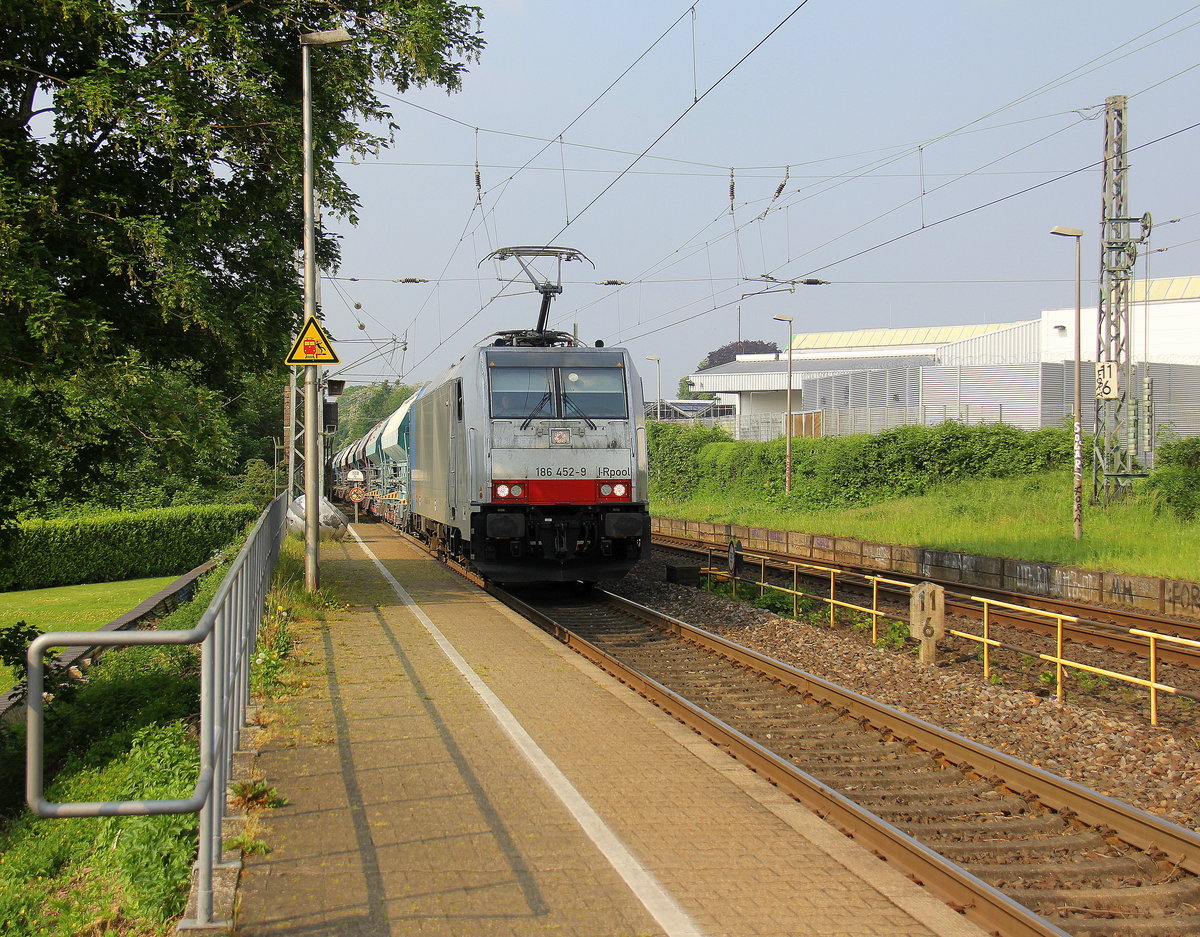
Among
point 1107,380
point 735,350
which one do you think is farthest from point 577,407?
point 735,350

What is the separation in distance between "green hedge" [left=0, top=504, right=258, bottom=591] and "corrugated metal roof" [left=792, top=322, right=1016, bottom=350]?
46.7m

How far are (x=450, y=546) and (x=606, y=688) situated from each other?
8.85 meters

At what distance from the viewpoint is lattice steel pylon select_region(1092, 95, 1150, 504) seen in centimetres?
2169

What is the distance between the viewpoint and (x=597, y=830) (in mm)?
5621

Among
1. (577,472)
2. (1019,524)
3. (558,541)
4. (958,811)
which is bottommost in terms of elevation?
(958,811)

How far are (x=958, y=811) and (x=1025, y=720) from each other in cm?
260

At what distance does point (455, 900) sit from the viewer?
468 centimetres

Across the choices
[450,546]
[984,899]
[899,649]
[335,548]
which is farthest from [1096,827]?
[335,548]

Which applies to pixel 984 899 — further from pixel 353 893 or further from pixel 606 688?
pixel 606 688

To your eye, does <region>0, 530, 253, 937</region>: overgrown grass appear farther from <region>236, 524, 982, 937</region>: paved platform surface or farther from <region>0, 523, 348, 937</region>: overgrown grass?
<region>236, 524, 982, 937</region>: paved platform surface

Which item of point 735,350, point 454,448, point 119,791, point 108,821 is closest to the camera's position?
point 108,821

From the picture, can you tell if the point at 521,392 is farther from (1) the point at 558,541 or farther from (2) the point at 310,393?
(2) the point at 310,393

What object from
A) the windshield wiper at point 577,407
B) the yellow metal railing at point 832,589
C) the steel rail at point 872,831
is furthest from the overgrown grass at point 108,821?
the yellow metal railing at point 832,589

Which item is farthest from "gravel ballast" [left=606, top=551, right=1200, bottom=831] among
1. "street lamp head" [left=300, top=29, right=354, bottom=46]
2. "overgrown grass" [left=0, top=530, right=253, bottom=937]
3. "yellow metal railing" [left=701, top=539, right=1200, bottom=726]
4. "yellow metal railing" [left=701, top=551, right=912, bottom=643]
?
"street lamp head" [left=300, top=29, right=354, bottom=46]
